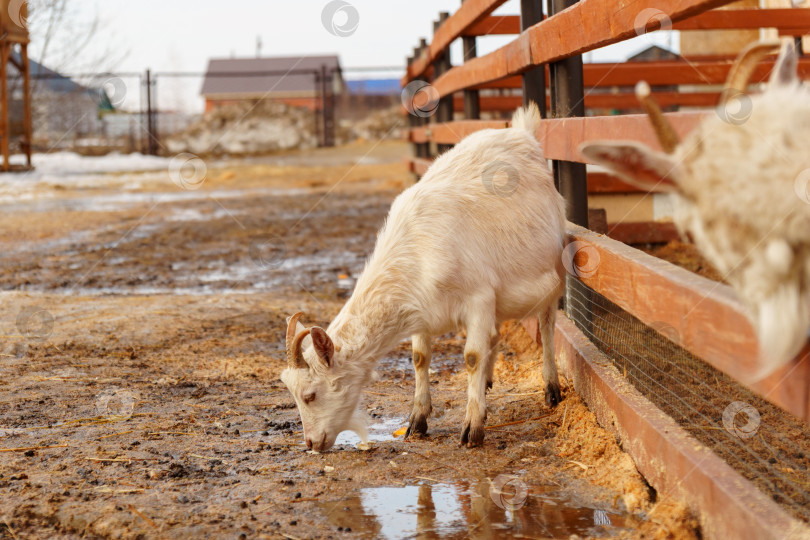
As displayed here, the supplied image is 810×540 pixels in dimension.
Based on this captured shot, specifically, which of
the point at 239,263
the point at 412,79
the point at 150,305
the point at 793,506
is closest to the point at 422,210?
the point at 793,506

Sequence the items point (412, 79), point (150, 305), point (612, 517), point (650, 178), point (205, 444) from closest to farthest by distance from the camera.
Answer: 1. point (650, 178)
2. point (612, 517)
3. point (205, 444)
4. point (150, 305)
5. point (412, 79)

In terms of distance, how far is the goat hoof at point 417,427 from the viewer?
3941 millimetres

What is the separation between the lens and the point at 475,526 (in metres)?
2.85

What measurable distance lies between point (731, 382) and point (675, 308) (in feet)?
5.99

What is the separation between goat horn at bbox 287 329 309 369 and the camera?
12.0 feet

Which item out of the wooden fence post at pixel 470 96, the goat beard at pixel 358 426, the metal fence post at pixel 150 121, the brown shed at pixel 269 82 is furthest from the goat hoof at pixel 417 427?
the brown shed at pixel 269 82

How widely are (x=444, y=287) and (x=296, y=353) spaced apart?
70 cm

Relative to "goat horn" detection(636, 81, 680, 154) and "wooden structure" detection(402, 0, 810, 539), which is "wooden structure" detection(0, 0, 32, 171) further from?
"goat horn" detection(636, 81, 680, 154)

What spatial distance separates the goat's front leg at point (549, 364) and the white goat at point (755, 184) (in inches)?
90.0

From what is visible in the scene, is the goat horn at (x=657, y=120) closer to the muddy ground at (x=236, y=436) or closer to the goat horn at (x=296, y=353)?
the muddy ground at (x=236, y=436)

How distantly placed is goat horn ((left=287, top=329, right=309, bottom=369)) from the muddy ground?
370mm

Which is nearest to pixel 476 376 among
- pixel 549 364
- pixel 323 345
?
→ pixel 549 364

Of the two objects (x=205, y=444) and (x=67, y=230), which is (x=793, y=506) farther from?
(x=67, y=230)

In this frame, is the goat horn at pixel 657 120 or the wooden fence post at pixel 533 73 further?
the wooden fence post at pixel 533 73
